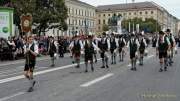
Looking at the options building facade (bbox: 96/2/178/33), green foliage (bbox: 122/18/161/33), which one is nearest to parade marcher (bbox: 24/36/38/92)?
green foliage (bbox: 122/18/161/33)

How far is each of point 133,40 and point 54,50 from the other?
17.4 ft

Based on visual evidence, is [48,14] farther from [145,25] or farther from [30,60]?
[145,25]

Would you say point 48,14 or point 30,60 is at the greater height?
point 48,14

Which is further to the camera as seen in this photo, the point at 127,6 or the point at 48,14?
the point at 127,6

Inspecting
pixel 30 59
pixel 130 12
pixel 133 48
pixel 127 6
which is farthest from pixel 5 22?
pixel 127 6

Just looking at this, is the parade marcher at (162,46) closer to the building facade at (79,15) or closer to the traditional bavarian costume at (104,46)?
the traditional bavarian costume at (104,46)

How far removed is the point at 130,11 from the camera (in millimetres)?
173125

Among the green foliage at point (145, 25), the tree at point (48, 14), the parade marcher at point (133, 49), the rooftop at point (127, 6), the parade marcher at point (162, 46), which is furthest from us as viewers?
the rooftop at point (127, 6)

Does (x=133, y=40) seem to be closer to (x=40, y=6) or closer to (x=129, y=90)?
(x=129, y=90)

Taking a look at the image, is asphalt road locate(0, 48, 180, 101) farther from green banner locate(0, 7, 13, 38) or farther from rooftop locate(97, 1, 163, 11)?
rooftop locate(97, 1, 163, 11)

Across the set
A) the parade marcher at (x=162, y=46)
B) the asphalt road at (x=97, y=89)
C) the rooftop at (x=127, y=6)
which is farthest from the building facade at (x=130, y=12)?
the asphalt road at (x=97, y=89)

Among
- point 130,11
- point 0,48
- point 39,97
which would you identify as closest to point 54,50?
point 0,48

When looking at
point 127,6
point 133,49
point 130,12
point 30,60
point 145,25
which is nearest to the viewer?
point 30,60

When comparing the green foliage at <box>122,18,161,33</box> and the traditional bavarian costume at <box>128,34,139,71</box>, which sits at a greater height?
the green foliage at <box>122,18,161,33</box>
